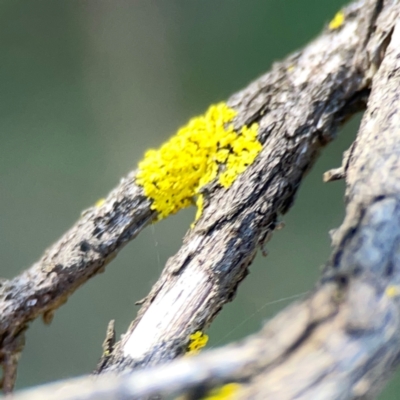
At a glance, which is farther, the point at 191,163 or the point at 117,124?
the point at 117,124

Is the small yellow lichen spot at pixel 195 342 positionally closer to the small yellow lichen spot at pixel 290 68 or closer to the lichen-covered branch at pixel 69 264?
the lichen-covered branch at pixel 69 264

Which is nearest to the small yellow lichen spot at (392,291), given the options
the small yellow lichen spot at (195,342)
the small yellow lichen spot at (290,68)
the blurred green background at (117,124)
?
the small yellow lichen spot at (195,342)

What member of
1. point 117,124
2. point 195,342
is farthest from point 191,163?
point 117,124

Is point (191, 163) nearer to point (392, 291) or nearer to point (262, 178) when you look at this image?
point (262, 178)

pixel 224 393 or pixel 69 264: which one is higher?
pixel 69 264

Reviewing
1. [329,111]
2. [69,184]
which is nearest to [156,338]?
[329,111]

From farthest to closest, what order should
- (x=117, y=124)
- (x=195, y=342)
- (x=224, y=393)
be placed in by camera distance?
(x=117, y=124) < (x=195, y=342) < (x=224, y=393)
